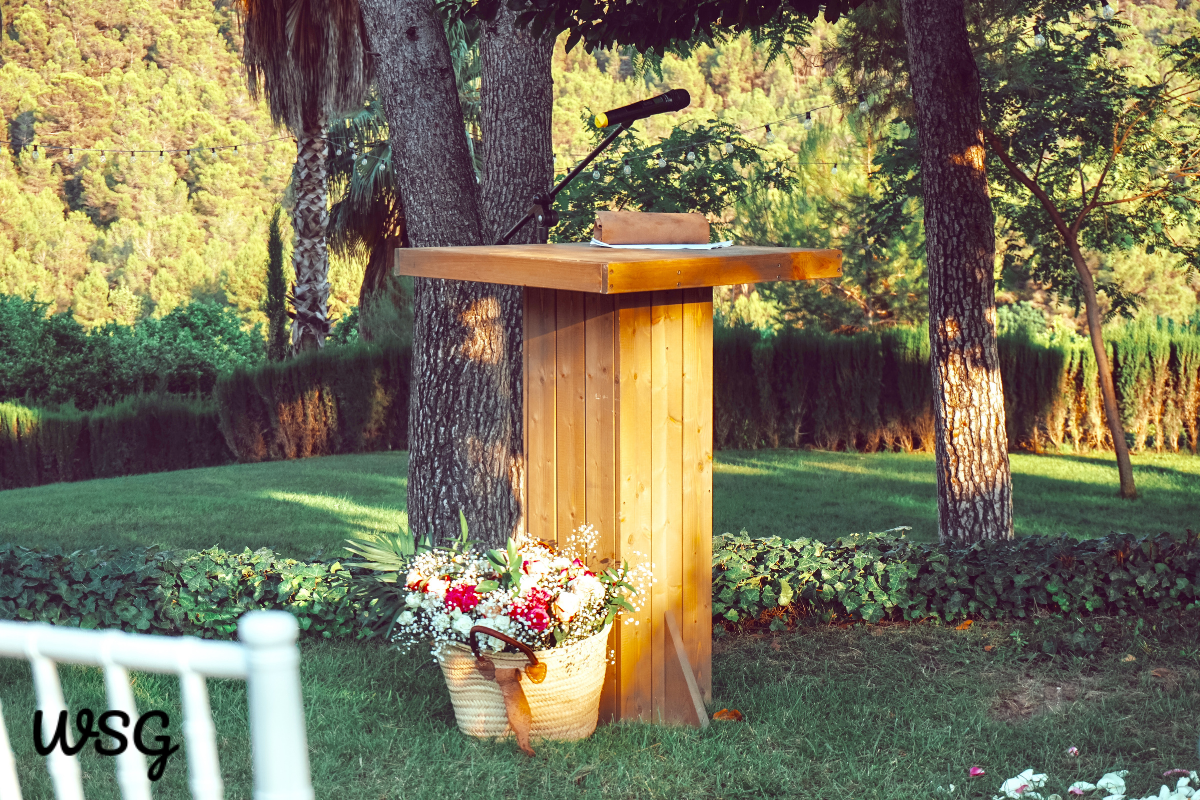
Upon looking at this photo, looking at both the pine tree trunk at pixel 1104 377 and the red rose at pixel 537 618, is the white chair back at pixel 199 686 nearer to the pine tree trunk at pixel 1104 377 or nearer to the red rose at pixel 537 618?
the red rose at pixel 537 618

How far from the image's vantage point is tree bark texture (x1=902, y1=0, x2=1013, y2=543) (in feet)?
18.8

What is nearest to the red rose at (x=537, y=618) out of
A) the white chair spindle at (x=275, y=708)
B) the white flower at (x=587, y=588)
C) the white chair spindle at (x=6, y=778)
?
the white flower at (x=587, y=588)

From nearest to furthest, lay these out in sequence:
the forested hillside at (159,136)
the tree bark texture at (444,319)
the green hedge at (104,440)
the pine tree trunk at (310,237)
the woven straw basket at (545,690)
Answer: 1. the woven straw basket at (545,690)
2. the tree bark texture at (444,319)
3. the green hedge at (104,440)
4. the pine tree trunk at (310,237)
5. the forested hillside at (159,136)

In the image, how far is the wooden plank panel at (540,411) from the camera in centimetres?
387

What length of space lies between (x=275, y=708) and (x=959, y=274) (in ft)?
16.7

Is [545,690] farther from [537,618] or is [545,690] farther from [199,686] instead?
[199,686]

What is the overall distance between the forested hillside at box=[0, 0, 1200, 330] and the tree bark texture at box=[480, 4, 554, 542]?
71.6 feet

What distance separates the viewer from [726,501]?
9430mm

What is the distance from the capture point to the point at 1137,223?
35.5 ft

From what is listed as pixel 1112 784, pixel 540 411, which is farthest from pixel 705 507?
pixel 1112 784

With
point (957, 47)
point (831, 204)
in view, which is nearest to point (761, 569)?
point (957, 47)

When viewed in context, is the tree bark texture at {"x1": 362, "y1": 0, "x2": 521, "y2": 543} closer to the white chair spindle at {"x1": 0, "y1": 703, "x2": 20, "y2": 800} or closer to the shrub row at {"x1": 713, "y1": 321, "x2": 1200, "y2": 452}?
the white chair spindle at {"x1": 0, "y1": 703, "x2": 20, "y2": 800}

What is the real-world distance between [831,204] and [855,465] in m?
10.6

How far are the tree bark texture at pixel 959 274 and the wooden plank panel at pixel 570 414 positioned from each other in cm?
257
